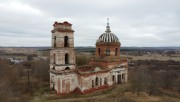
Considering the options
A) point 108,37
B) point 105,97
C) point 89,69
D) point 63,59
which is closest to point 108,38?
point 108,37

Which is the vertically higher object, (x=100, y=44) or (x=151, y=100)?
(x=100, y=44)

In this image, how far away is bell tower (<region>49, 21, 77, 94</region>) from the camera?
81.1ft

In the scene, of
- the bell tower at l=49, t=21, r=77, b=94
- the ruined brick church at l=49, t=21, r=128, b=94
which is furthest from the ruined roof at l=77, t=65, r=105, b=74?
the bell tower at l=49, t=21, r=77, b=94

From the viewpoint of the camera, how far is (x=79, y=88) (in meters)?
25.7

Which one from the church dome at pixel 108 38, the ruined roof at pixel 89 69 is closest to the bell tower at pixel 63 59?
the ruined roof at pixel 89 69

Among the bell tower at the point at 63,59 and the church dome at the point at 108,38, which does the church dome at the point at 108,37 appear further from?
the bell tower at the point at 63,59

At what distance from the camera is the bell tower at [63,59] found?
24.7 metres

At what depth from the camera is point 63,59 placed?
25.2m

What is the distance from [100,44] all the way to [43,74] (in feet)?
45.5

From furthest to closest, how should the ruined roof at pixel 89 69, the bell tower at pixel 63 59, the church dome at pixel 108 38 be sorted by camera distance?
the church dome at pixel 108 38 → the ruined roof at pixel 89 69 → the bell tower at pixel 63 59

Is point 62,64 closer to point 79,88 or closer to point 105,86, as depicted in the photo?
point 79,88

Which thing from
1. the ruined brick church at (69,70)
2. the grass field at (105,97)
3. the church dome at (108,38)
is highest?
the church dome at (108,38)

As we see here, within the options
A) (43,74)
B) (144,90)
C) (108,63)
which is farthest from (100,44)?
(43,74)

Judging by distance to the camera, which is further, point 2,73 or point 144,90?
point 2,73
